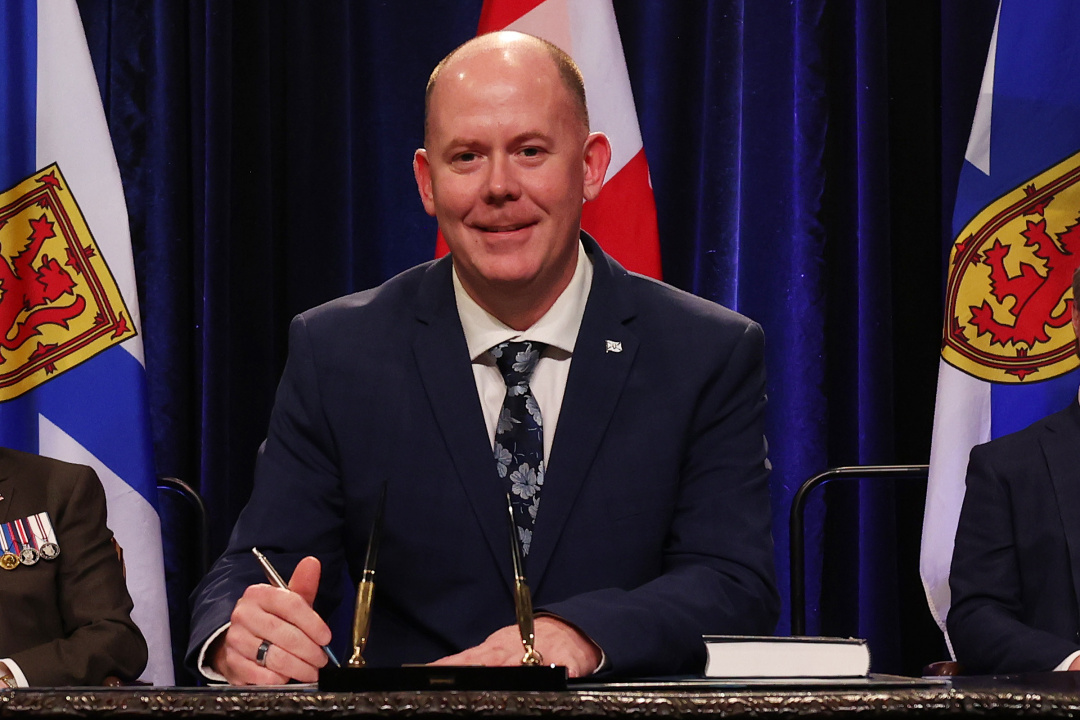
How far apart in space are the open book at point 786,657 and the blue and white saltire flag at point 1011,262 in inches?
70.6

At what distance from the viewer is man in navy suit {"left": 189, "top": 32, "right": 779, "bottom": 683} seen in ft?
5.09

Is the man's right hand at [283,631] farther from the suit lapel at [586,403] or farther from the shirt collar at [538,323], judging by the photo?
the shirt collar at [538,323]

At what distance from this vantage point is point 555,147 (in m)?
1.66

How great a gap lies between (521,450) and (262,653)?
1.69 ft

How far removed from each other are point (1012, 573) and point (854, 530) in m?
0.90

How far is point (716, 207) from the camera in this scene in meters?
3.20

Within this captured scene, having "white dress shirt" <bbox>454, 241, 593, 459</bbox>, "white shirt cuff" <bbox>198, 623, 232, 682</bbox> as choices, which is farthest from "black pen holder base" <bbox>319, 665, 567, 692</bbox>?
"white dress shirt" <bbox>454, 241, 593, 459</bbox>

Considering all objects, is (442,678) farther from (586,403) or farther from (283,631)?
(586,403)

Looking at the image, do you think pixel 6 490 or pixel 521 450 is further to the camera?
pixel 6 490

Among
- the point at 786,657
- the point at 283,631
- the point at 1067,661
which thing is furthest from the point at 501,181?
the point at 1067,661

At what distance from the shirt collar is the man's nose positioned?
16 cm

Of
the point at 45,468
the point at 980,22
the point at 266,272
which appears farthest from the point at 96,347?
the point at 980,22

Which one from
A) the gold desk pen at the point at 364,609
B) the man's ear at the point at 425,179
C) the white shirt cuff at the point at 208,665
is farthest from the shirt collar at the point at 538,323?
the gold desk pen at the point at 364,609

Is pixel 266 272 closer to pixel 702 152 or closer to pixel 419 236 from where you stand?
pixel 419 236
